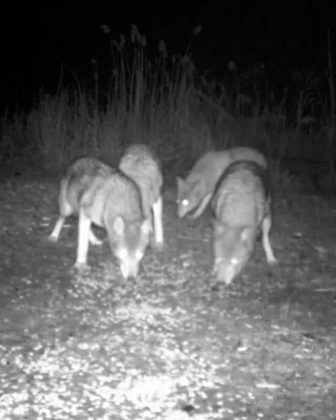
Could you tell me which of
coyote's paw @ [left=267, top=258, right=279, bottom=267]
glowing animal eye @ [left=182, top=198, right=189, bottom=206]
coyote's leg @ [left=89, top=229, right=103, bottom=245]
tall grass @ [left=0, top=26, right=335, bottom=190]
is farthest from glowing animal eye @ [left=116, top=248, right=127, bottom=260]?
tall grass @ [left=0, top=26, right=335, bottom=190]

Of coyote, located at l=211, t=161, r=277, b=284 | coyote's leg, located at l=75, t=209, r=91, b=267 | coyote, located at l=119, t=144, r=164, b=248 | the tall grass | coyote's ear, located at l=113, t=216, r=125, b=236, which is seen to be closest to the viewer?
coyote's ear, located at l=113, t=216, r=125, b=236

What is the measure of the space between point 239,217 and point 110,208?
1.34 m

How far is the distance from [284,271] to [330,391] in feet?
10.8

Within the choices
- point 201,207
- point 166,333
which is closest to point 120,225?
point 166,333

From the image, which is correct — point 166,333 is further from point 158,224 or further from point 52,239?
point 52,239

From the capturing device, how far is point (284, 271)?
9.52 m

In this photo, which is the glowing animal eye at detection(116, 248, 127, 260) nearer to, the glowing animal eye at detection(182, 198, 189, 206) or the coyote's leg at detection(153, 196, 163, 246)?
the coyote's leg at detection(153, 196, 163, 246)

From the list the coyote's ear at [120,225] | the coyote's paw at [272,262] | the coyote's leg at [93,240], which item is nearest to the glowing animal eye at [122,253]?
the coyote's ear at [120,225]

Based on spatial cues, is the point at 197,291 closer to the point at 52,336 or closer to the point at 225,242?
the point at 225,242

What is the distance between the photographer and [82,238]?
9281mm

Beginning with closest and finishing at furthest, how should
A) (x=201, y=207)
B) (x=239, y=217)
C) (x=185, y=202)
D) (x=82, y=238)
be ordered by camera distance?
(x=239, y=217)
(x=82, y=238)
(x=185, y=202)
(x=201, y=207)

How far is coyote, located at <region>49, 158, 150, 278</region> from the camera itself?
28.6 feet

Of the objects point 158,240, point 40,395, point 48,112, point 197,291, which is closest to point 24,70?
point 48,112

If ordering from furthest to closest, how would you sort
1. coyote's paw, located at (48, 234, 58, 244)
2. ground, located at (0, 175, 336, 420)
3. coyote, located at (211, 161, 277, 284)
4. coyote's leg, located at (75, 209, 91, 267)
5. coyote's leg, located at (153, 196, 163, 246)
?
coyote's leg, located at (153, 196, 163, 246) → coyote's paw, located at (48, 234, 58, 244) → coyote's leg, located at (75, 209, 91, 267) → coyote, located at (211, 161, 277, 284) → ground, located at (0, 175, 336, 420)
